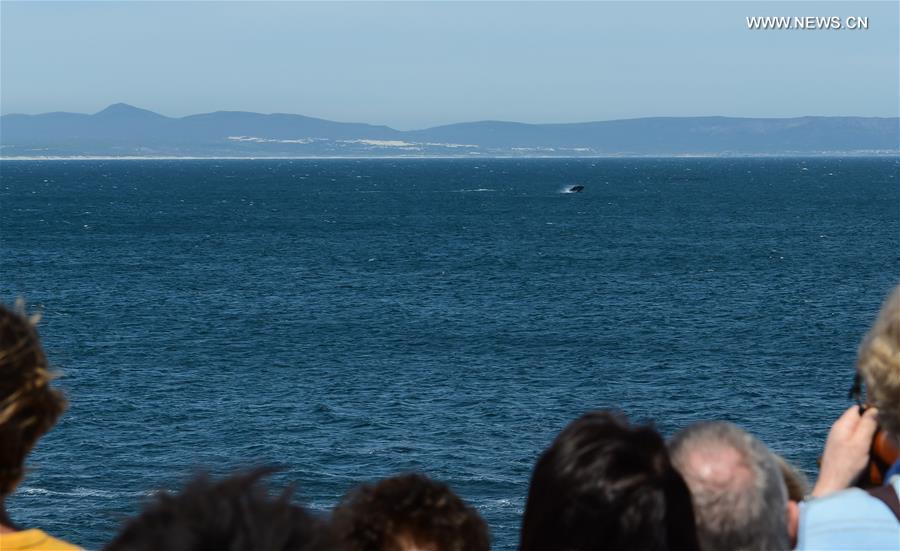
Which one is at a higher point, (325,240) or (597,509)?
(597,509)

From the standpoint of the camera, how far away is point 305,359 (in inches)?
2377

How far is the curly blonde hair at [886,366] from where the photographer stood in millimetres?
4238

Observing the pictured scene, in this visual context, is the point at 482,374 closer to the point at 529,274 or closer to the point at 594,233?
the point at 529,274

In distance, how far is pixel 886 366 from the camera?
4250 millimetres

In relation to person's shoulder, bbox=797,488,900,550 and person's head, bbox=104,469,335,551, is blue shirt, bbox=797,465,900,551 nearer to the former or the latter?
person's shoulder, bbox=797,488,900,550

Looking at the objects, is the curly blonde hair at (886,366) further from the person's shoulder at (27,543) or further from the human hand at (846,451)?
the person's shoulder at (27,543)

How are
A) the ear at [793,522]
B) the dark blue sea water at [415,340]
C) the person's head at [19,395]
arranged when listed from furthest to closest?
the dark blue sea water at [415,340], the ear at [793,522], the person's head at [19,395]

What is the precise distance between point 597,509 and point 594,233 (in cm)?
12016

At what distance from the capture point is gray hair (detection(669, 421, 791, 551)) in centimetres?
387

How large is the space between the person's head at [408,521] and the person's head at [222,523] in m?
1.21

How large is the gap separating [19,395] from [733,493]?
2.19m

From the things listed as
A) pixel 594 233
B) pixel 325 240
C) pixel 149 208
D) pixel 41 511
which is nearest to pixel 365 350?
pixel 41 511

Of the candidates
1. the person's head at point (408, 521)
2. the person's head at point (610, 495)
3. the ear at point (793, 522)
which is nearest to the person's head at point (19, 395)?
the person's head at point (408, 521)

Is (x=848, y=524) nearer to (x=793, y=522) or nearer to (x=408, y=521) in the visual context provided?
(x=793, y=522)
